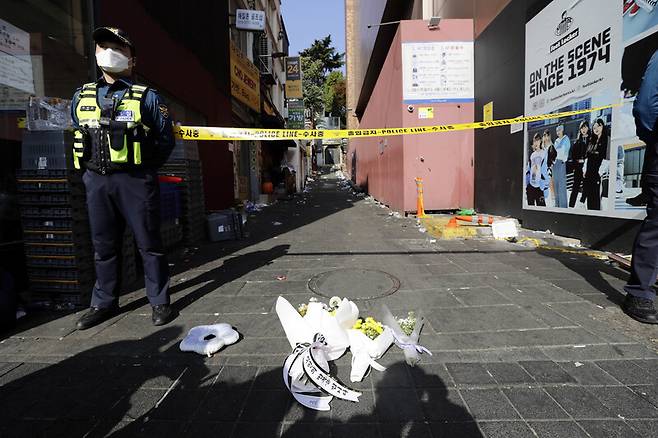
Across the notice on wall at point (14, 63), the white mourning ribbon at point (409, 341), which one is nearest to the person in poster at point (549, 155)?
the white mourning ribbon at point (409, 341)

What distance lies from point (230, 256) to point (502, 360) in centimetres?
415

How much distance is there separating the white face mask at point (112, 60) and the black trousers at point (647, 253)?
14.0ft

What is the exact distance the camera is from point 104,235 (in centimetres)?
312

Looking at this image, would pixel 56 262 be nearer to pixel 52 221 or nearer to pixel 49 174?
pixel 52 221

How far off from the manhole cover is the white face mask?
2642mm

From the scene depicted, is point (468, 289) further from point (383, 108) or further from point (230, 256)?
point (383, 108)

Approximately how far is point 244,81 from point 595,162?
37.0ft

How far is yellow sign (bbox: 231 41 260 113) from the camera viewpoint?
38.9ft

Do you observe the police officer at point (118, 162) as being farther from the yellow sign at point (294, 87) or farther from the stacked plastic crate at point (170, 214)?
the yellow sign at point (294, 87)

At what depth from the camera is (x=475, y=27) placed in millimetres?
8633

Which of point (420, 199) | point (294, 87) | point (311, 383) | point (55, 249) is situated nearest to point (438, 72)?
point (420, 199)

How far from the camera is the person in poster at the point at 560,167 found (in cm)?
555

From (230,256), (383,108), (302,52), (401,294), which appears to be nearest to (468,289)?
(401,294)

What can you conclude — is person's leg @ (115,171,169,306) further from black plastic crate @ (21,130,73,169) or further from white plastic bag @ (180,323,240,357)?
black plastic crate @ (21,130,73,169)
